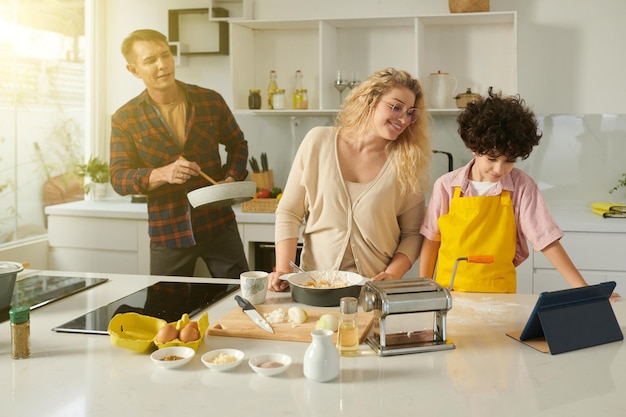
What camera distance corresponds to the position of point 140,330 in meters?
1.63

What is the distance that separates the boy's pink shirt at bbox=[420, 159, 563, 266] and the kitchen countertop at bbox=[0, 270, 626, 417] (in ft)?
1.81

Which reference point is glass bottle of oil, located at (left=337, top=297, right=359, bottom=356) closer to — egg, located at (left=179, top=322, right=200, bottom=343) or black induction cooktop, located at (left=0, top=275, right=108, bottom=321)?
egg, located at (left=179, top=322, right=200, bottom=343)

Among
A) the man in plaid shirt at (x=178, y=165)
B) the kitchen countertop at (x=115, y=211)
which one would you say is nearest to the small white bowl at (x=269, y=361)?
the man in plaid shirt at (x=178, y=165)

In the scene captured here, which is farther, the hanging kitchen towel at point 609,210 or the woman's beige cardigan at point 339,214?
the hanging kitchen towel at point 609,210

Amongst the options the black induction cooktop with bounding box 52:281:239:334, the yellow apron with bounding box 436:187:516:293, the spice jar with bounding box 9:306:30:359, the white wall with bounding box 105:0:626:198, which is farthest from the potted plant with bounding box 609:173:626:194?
the spice jar with bounding box 9:306:30:359

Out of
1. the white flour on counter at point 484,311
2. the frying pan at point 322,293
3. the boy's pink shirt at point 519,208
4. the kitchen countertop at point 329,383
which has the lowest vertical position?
the kitchen countertop at point 329,383

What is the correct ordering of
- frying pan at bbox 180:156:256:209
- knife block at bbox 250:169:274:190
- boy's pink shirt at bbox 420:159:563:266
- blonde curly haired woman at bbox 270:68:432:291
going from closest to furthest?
boy's pink shirt at bbox 420:159:563:266
blonde curly haired woman at bbox 270:68:432:291
frying pan at bbox 180:156:256:209
knife block at bbox 250:169:274:190

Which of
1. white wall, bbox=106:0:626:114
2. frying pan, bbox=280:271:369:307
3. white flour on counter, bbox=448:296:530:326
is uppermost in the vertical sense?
white wall, bbox=106:0:626:114

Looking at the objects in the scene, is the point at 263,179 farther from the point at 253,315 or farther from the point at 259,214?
the point at 253,315

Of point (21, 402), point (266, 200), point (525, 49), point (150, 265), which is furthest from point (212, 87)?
point (21, 402)

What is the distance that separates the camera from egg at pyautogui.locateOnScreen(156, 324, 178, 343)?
1.50 meters

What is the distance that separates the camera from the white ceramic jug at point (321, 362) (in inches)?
52.1

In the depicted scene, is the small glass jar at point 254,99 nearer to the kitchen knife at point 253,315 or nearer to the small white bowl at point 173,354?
the kitchen knife at point 253,315

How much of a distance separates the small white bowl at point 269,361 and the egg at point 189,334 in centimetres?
18
